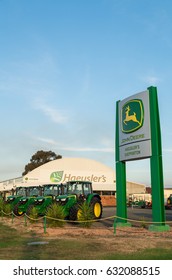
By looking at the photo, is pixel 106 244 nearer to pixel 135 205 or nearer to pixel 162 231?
pixel 162 231

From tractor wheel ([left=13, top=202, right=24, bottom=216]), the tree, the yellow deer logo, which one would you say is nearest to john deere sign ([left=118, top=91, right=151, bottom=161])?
the yellow deer logo

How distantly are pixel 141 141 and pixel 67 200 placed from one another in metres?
5.19

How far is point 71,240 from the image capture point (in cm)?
1162

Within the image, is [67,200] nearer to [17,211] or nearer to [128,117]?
[128,117]

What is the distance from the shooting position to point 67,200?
18.0 metres

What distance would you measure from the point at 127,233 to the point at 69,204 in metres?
4.66

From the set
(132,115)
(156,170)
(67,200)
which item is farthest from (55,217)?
(132,115)

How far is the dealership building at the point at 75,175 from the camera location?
53438 mm

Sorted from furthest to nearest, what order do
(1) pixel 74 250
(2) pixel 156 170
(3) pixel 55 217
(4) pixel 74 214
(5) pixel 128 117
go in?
(4) pixel 74 214, (5) pixel 128 117, (3) pixel 55 217, (2) pixel 156 170, (1) pixel 74 250

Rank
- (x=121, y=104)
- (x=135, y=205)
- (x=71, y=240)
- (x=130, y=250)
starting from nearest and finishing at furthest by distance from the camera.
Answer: (x=130, y=250)
(x=71, y=240)
(x=121, y=104)
(x=135, y=205)

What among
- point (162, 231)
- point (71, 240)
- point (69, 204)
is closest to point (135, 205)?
point (69, 204)

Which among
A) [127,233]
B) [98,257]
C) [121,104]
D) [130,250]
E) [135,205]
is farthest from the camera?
[135,205]

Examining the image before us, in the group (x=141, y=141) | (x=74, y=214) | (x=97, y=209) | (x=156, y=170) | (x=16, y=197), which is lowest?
(x=74, y=214)

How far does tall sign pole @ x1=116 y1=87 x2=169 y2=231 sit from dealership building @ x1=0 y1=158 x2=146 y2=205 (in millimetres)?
35651
